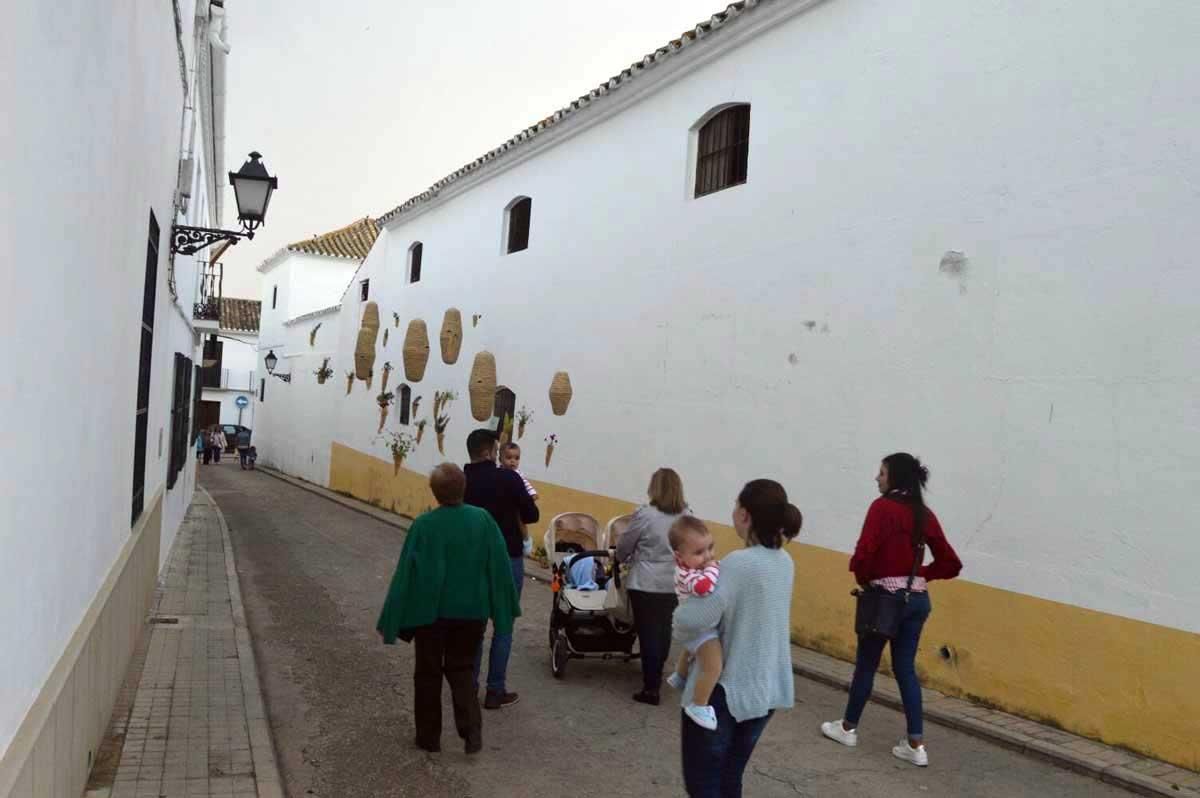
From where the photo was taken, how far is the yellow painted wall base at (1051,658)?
5.41 m

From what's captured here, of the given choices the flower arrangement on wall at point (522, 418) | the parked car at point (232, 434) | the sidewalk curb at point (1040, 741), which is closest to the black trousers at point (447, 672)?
the sidewalk curb at point (1040, 741)

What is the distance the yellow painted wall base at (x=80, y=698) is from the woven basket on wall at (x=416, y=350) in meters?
11.2

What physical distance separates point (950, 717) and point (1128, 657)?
1196 millimetres

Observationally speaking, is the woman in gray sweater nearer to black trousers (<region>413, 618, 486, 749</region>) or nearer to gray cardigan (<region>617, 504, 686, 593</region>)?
black trousers (<region>413, 618, 486, 749</region>)

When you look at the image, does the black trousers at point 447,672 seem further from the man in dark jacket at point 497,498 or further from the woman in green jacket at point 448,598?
the man in dark jacket at point 497,498

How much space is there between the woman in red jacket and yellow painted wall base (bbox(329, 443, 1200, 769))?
4.00 ft

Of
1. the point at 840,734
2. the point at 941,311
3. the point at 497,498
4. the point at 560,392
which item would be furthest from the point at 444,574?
the point at 560,392

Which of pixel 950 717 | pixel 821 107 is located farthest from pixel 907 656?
pixel 821 107

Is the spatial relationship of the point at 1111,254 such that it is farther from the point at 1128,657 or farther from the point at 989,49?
the point at 1128,657

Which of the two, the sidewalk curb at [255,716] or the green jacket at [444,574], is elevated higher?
the green jacket at [444,574]

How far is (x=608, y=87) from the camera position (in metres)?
11.9

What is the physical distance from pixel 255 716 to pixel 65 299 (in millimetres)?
3348

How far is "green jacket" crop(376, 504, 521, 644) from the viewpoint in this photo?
4984 mm

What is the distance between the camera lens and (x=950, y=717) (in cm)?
619
